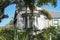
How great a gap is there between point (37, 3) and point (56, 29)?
9.36 ft

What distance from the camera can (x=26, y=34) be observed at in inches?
818

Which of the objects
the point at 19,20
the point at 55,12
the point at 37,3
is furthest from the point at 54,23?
the point at 37,3

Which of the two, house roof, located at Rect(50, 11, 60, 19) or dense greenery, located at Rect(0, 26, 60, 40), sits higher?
house roof, located at Rect(50, 11, 60, 19)

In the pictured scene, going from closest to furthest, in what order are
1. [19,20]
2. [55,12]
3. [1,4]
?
[1,4]
[19,20]
[55,12]

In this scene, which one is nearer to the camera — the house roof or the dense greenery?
the dense greenery

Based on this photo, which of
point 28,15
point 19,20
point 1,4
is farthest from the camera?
point 19,20

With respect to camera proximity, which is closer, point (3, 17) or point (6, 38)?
point (6, 38)

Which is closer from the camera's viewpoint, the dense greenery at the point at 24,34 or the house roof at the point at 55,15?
the dense greenery at the point at 24,34

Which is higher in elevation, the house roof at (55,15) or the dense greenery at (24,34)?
the house roof at (55,15)

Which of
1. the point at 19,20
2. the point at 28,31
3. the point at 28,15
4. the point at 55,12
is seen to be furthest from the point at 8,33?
the point at 55,12

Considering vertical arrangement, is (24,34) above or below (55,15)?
below

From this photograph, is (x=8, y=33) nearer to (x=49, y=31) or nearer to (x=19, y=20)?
(x=49, y=31)

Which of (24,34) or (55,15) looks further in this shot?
(55,15)

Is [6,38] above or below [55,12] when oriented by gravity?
below
